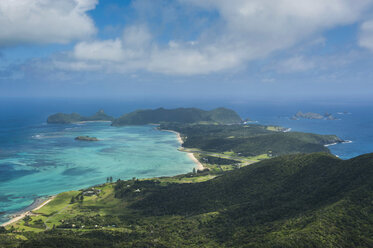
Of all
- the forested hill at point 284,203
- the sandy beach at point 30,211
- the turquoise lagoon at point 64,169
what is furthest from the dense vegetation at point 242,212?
the turquoise lagoon at point 64,169

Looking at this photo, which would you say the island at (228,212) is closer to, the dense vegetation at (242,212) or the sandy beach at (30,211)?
the dense vegetation at (242,212)

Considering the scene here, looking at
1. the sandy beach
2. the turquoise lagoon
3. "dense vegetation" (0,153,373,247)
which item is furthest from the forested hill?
the turquoise lagoon

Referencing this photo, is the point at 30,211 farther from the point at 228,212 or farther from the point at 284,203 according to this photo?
the point at 284,203

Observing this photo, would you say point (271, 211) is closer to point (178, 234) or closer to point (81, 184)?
point (178, 234)

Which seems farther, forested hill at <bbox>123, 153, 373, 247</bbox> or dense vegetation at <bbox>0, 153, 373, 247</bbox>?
dense vegetation at <bbox>0, 153, 373, 247</bbox>

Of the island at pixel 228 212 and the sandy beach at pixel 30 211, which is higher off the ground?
the island at pixel 228 212

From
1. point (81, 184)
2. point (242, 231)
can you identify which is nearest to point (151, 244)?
point (242, 231)

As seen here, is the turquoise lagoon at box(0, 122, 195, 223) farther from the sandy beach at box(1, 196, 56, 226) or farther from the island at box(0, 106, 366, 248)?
the island at box(0, 106, 366, 248)

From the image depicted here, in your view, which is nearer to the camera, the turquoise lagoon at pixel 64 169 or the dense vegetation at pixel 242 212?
the dense vegetation at pixel 242 212
